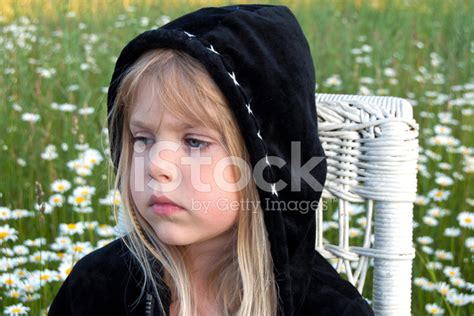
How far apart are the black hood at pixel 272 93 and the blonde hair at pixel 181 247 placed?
0.09 feet

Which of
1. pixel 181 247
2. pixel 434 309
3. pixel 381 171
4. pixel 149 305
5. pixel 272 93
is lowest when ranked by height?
pixel 434 309

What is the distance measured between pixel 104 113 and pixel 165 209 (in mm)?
1661

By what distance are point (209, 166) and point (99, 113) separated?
1849 mm

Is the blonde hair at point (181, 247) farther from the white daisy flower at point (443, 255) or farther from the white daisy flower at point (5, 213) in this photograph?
the white daisy flower at point (443, 255)

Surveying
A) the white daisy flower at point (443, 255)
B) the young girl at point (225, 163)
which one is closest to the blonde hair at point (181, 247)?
the young girl at point (225, 163)

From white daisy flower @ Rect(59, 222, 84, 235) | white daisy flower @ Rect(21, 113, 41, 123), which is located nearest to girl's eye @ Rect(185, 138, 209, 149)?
white daisy flower @ Rect(59, 222, 84, 235)

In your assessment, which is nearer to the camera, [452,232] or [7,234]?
[7,234]

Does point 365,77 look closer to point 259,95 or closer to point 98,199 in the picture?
point 98,199

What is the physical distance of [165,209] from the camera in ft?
4.61

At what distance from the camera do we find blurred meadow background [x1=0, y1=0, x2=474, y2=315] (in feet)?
7.41

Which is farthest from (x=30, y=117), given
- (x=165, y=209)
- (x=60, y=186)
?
(x=165, y=209)

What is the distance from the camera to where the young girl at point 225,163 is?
1381 mm

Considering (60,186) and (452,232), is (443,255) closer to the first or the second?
(452,232)

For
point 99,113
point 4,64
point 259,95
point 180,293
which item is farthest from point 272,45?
point 4,64
